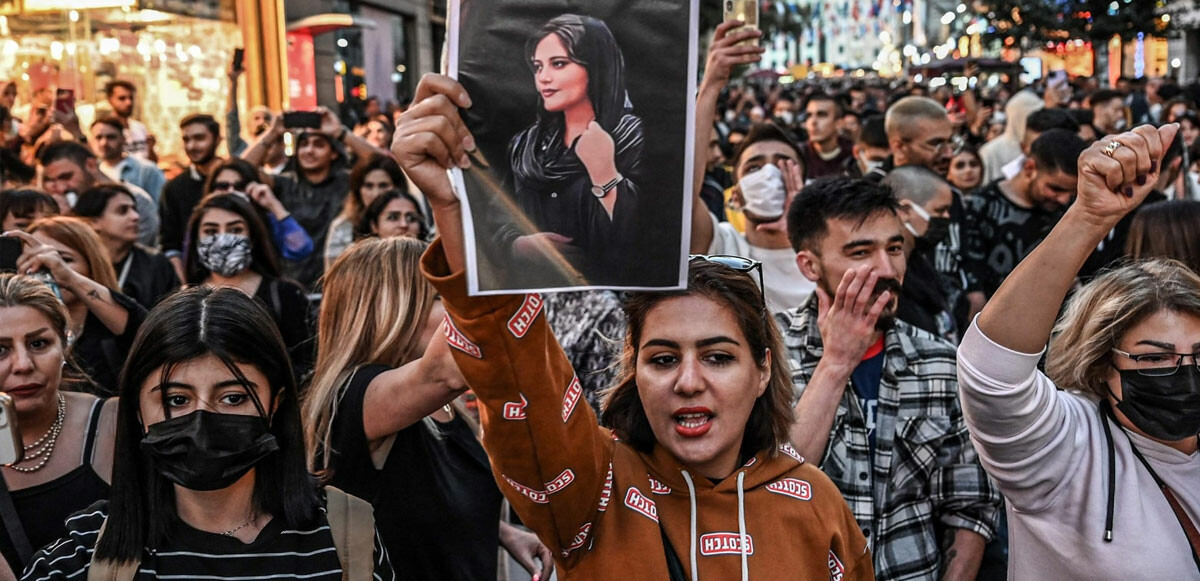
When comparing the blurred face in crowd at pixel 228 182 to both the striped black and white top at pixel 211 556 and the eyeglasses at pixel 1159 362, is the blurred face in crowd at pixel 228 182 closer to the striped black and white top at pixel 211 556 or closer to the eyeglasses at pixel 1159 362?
the striped black and white top at pixel 211 556

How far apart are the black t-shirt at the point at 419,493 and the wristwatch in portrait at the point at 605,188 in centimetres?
148

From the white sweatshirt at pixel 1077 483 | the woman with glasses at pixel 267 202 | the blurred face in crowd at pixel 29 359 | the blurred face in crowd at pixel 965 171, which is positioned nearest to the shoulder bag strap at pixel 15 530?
the blurred face in crowd at pixel 29 359

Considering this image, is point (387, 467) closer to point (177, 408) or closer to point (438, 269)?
point (177, 408)

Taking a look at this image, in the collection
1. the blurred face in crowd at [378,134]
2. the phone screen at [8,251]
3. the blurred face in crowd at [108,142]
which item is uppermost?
the blurred face in crowd at [378,134]

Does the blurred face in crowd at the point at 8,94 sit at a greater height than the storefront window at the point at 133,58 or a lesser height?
lesser

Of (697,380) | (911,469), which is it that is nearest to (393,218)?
(911,469)

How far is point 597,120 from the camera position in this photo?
1.92m

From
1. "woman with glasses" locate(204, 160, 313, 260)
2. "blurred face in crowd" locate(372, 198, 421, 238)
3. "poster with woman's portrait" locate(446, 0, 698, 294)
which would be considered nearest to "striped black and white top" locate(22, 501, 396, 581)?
"poster with woman's portrait" locate(446, 0, 698, 294)

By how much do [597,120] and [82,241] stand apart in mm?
3782

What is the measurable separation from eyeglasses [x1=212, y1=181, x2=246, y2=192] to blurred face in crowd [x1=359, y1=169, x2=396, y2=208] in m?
0.83

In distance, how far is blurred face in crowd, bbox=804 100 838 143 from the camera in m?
9.56

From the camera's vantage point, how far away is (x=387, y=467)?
3275mm

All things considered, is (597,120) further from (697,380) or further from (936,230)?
(936,230)

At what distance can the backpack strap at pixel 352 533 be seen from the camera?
101 inches
